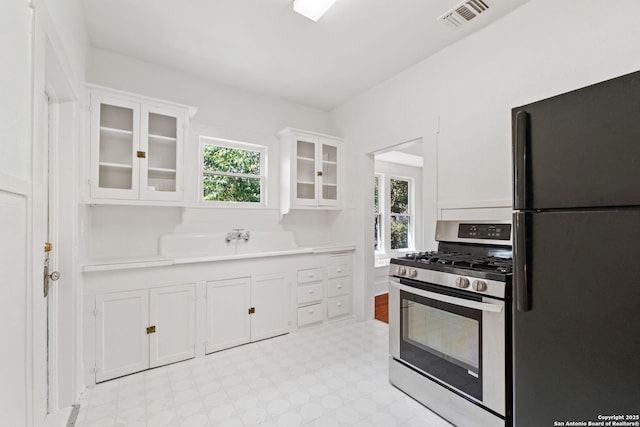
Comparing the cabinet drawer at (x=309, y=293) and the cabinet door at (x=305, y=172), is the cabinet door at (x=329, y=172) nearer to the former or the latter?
the cabinet door at (x=305, y=172)

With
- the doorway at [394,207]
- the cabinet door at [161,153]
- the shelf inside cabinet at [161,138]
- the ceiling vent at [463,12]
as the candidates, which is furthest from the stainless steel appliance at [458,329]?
the doorway at [394,207]

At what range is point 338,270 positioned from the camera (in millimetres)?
3541

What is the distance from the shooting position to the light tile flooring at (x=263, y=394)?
1.79 m

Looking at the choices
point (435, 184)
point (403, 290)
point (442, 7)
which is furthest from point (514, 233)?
point (442, 7)

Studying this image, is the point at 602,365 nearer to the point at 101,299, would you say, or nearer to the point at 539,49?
the point at 539,49

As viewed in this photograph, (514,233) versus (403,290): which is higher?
(514,233)

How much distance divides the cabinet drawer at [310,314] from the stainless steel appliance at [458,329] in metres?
1.30

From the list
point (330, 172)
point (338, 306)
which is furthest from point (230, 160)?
point (338, 306)

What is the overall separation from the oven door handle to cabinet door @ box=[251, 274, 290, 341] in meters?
1.38

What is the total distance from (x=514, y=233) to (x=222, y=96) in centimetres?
310

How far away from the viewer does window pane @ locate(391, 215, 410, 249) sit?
5.56 meters

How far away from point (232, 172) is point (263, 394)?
2.29m

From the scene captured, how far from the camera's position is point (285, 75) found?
3.09 metres

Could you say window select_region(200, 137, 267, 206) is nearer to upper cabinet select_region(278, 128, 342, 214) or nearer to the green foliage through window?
the green foliage through window
